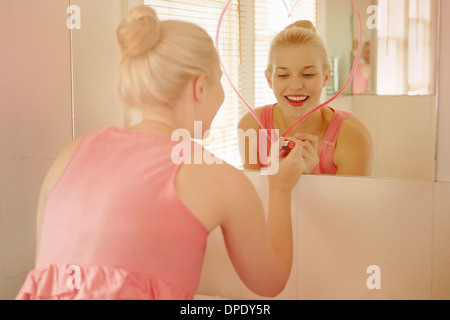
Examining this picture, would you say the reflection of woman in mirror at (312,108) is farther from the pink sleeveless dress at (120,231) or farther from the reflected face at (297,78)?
the pink sleeveless dress at (120,231)

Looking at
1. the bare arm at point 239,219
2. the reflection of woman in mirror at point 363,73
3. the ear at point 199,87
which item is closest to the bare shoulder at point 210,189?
the bare arm at point 239,219

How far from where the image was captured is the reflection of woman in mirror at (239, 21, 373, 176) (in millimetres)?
1178

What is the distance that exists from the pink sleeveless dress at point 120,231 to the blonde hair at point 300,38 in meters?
0.45

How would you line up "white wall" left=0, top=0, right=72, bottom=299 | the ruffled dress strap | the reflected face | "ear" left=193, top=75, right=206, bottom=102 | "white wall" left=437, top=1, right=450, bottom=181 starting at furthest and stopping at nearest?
"white wall" left=0, top=0, right=72, bottom=299, the reflected face, "white wall" left=437, top=1, right=450, bottom=181, "ear" left=193, top=75, right=206, bottom=102, the ruffled dress strap

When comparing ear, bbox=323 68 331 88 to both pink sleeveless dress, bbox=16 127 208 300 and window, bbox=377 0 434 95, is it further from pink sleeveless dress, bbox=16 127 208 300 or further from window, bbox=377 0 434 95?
pink sleeveless dress, bbox=16 127 208 300

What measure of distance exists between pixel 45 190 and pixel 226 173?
0.32 metres

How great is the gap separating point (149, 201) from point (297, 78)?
20.7 inches

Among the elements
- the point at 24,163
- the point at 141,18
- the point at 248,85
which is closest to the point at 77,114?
the point at 24,163

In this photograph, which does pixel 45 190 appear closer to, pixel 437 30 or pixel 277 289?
pixel 277 289

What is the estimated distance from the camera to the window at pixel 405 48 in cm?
109

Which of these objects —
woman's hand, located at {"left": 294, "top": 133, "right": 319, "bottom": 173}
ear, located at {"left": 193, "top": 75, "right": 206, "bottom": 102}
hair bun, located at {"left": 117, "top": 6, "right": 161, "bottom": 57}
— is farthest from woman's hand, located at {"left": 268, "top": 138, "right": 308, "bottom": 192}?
hair bun, located at {"left": 117, "top": 6, "right": 161, "bottom": 57}

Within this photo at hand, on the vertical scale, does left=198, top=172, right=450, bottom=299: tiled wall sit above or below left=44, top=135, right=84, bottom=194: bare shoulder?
below

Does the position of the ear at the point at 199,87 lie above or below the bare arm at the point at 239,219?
above

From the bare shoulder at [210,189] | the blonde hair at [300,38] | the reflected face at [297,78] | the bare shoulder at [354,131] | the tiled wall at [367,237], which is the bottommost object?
the tiled wall at [367,237]
